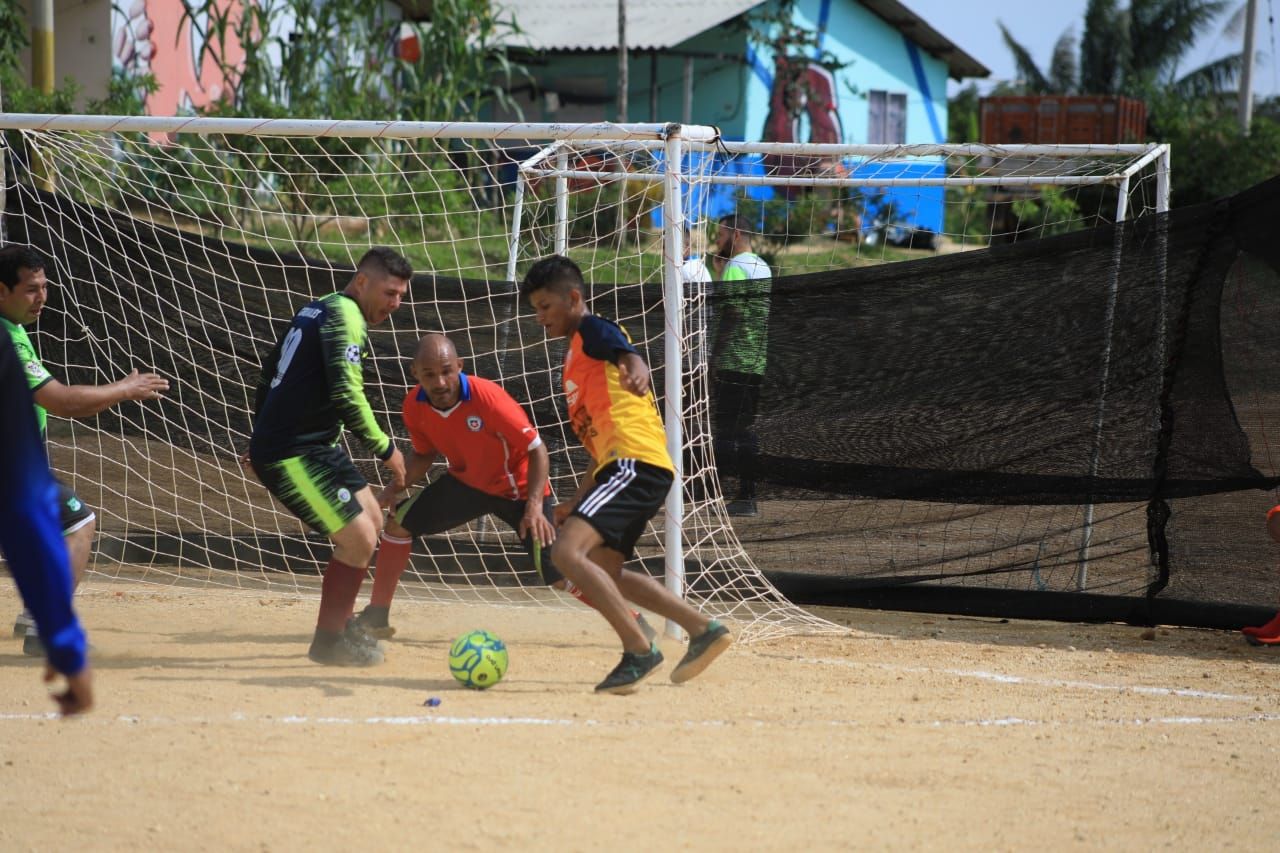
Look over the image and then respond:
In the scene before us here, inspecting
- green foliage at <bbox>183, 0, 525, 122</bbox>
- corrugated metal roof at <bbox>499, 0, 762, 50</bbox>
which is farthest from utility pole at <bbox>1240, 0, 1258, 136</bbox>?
green foliage at <bbox>183, 0, 525, 122</bbox>

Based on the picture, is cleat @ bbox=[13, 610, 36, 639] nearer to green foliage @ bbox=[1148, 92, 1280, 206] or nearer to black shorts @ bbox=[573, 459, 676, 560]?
black shorts @ bbox=[573, 459, 676, 560]

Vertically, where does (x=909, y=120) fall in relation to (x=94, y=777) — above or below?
above

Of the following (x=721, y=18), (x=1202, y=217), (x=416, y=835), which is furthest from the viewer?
(x=721, y=18)

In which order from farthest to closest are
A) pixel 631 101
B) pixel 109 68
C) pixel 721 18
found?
pixel 631 101 < pixel 721 18 < pixel 109 68

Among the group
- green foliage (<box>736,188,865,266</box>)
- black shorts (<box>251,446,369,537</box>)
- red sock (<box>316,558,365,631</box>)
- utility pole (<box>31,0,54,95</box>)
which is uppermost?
utility pole (<box>31,0,54,95</box>)

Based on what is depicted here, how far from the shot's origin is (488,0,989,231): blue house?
76.7ft

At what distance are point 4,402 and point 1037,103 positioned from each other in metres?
25.5

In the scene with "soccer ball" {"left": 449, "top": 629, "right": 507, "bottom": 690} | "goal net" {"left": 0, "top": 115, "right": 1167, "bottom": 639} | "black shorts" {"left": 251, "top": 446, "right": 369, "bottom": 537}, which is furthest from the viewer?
"goal net" {"left": 0, "top": 115, "right": 1167, "bottom": 639}

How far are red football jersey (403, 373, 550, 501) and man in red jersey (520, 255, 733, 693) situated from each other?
44cm

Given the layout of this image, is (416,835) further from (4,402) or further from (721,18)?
(721,18)

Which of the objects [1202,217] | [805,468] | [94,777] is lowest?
[94,777]

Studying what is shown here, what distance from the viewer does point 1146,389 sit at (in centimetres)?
631

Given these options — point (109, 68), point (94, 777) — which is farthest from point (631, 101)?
point (94, 777)

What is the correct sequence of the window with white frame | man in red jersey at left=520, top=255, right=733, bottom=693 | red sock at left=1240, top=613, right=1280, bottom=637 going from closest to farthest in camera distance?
man in red jersey at left=520, top=255, right=733, bottom=693
red sock at left=1240, top=613, right=1280, bottom=637
the window with white frame
